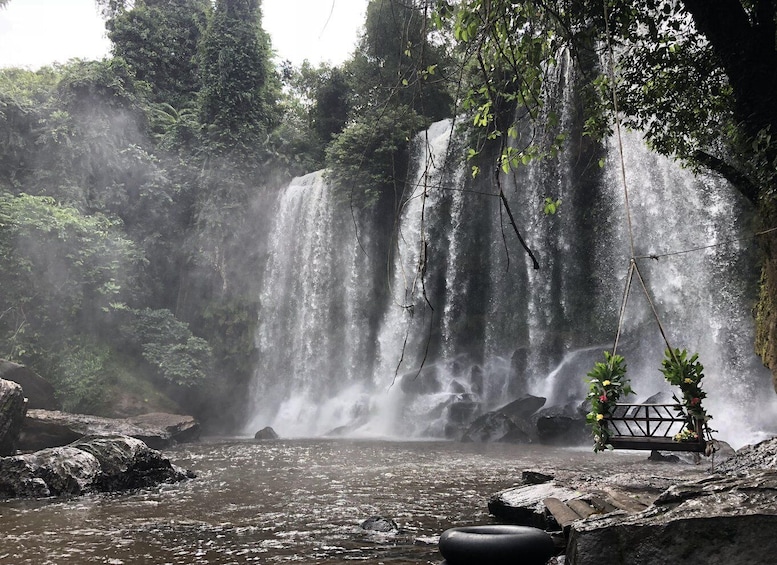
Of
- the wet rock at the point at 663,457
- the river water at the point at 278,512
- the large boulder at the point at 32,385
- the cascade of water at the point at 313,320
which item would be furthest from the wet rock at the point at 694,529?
the cascade of water at the point at 313,320

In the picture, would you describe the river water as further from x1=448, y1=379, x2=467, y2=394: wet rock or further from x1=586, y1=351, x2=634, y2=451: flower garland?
x1=448, y1=379, x2=467, y2=394: wet rock

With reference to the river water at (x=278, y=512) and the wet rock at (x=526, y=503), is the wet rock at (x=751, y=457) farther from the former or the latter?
the wet rock at (x=526, y=503)

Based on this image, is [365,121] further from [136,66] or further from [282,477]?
[282,477]

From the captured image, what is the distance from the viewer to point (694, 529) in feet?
9.05

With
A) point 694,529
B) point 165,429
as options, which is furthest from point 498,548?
point 165,429

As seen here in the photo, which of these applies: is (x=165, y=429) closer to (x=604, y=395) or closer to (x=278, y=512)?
(x=278, y=512)

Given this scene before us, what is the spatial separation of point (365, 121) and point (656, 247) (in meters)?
12.9

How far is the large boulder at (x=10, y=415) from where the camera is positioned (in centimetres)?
1095

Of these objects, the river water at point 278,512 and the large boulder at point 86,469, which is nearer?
the river water at point 278,512

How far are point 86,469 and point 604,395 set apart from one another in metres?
7.24

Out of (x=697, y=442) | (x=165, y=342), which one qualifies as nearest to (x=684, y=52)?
(x=697, y=442)

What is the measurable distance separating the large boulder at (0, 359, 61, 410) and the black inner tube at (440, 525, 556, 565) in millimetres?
15701

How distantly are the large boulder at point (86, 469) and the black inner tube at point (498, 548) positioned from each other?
240 inches

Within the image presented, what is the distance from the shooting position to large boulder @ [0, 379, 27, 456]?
35.9 ft
